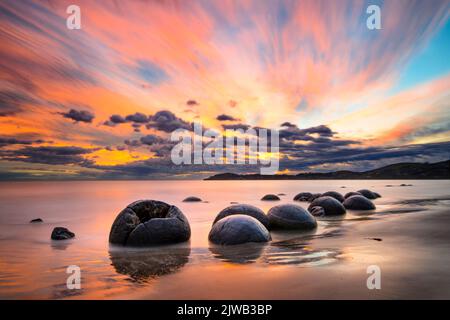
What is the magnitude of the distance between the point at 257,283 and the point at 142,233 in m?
4.32

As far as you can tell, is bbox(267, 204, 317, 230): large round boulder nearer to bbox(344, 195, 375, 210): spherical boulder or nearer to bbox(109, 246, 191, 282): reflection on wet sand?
bbox(109, 246, 191, 282): reflection on wet sand

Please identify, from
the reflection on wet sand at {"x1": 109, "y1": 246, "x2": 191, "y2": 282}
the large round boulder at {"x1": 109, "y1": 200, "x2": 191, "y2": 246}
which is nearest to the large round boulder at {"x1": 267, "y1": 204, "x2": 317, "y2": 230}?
the large round boulder at {"x1": 109, "y1": 200, "x2": 191, "y2": 246}

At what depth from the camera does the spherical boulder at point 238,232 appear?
8484 mm

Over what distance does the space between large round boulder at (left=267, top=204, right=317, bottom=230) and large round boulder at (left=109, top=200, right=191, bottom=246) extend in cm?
328

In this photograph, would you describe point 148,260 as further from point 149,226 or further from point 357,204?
point 357,204

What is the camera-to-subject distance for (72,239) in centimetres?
1059

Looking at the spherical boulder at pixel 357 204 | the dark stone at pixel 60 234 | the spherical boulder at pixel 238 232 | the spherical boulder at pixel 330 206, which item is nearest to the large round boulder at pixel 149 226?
the spherical boulder at pixel 238 232

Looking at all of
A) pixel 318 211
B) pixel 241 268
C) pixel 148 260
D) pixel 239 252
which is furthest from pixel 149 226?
pixel 318 211

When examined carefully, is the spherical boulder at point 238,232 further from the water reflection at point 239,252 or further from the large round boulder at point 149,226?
the large round boulder at point 149,226

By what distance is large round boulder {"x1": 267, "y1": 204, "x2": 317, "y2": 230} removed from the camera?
36.9 feet

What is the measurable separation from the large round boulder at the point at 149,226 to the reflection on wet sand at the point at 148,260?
0.40 metres

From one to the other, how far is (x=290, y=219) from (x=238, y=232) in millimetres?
3355
